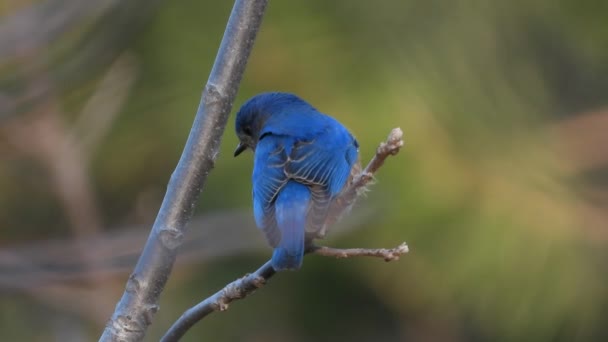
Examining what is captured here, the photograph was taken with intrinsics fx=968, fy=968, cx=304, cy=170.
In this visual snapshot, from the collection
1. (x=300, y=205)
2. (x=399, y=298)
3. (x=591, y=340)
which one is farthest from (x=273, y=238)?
(x=591, y=340)

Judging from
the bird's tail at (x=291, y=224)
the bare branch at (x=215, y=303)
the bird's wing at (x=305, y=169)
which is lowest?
the bare branch at (x=215, y=303)

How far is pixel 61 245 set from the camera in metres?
4.62

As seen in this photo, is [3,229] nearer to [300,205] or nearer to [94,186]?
[94,186]

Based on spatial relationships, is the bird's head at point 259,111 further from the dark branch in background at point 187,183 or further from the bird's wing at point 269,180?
the dark branch in background at point 187,183

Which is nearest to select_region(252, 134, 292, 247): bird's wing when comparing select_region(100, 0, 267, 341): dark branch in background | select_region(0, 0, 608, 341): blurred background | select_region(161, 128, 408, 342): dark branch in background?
select_region(161, 128, 408, 342): dark branch in background

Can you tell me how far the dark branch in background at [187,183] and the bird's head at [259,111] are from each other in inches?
61.5

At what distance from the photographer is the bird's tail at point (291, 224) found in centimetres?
210

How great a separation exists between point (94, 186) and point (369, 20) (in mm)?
1728

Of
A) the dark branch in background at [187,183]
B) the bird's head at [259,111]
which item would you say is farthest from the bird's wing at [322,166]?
the dark branch in background at [187,183]

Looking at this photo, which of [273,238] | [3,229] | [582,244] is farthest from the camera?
[3,229]

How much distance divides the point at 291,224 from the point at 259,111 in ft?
3.75

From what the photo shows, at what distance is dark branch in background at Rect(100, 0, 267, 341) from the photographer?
172 centimetres

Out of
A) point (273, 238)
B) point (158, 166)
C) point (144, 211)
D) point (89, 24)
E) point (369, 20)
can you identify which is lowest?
point (273, 238)

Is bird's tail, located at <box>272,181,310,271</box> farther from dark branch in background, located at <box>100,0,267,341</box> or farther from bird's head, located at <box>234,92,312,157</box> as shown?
bird's head, located at <box>234,92,312,157</box>
